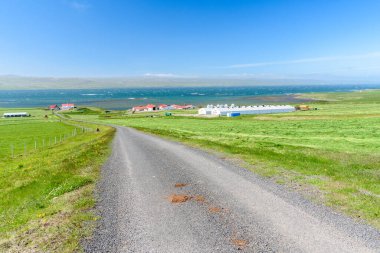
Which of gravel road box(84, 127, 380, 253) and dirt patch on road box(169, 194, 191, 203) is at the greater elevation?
gravel road box(84, 127, 380, 253)

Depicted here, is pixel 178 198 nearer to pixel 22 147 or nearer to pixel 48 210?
pixel 48 210

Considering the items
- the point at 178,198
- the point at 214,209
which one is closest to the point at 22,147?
the point at 178,198

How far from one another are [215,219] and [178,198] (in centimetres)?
320

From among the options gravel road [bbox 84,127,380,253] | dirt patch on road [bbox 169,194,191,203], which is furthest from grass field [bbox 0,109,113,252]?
dirt patch on road [bbox 169,194,191,203]

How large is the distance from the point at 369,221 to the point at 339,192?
137 inches

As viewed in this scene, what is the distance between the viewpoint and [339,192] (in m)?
14.7

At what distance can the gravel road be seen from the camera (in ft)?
32.2

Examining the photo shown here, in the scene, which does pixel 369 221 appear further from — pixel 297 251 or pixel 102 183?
pixel 102 183

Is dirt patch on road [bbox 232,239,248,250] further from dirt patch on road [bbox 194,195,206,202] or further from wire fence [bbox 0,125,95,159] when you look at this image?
wire fence [bbox 0,125,95,159]

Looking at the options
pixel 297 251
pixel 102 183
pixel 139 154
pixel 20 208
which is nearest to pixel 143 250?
pixel 297 251

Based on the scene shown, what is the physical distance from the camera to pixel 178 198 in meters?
14.8

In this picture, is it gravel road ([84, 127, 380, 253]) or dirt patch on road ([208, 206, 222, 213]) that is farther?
dirt patch on road ([208, 206, 222, 213])

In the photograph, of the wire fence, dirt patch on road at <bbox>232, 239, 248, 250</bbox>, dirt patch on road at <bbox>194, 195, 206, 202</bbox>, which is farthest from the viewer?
the wire fence

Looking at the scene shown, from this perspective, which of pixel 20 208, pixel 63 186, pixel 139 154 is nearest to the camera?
pixel 20 208
